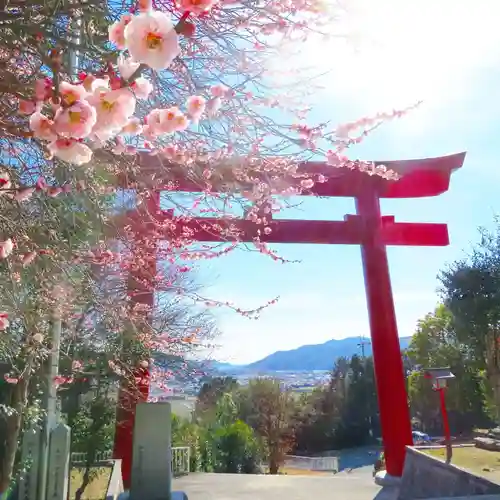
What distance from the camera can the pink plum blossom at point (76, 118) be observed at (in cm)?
104

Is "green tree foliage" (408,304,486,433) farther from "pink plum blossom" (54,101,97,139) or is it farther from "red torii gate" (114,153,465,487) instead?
"pink plum blossom" (54,101,97,139)

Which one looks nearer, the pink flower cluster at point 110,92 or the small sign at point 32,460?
the pink flower cluster at point 110,92

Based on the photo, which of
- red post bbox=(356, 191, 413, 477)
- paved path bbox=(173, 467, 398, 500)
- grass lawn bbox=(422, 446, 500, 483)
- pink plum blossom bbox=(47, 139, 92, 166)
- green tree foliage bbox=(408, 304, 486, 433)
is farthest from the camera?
green tree foliage bbox=(408, 304, 486, 433)

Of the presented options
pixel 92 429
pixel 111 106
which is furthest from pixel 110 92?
pixel 92 429

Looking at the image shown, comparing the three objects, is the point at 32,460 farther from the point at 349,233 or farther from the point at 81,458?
the point at 81,458

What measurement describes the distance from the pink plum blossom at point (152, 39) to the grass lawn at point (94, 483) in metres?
7.44

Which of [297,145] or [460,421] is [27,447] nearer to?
[297,145]

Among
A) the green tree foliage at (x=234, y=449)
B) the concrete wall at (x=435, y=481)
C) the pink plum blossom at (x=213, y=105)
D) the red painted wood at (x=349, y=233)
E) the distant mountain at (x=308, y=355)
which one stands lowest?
the green tree foliage at (x=234, y=449)

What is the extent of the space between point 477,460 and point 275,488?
128 inches

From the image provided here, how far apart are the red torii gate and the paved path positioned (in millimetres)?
1148

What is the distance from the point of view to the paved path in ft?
22.7

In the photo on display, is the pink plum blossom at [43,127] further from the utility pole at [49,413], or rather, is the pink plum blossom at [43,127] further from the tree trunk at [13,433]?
the tree trunk at [13,433]

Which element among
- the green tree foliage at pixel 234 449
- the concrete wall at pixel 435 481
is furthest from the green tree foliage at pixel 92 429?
the green tree foliage at pixel 234 449

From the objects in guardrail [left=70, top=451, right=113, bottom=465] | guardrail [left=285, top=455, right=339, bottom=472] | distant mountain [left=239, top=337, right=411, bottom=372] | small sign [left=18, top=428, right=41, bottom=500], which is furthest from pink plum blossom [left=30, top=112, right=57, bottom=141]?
distant mountain [left=239, top=337, right=411, bottom=372]
